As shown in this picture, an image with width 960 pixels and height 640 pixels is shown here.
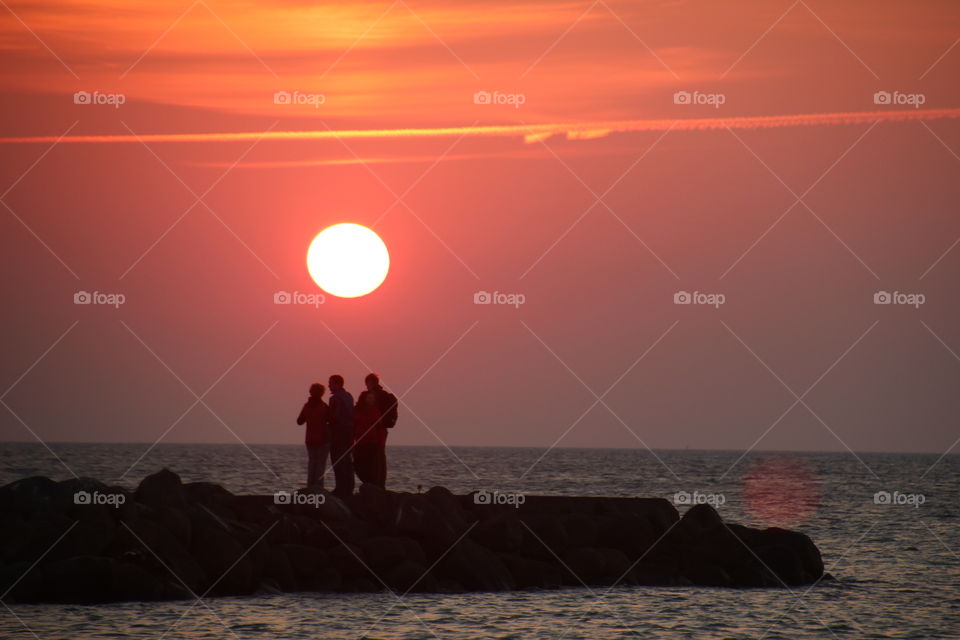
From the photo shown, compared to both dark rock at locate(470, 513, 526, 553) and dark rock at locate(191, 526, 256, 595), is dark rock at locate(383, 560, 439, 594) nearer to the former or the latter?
dark rock at locate(470, 513, 526, 553)

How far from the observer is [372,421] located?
21.6 metres

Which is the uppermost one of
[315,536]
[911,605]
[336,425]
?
[336,425]

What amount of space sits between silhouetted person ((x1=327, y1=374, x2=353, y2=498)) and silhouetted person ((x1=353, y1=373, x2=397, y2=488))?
6.0 inches

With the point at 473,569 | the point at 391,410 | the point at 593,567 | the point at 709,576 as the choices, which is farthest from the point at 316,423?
the point at 709,576

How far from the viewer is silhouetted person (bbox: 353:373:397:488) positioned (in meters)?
21.4

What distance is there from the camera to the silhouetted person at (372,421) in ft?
70.3

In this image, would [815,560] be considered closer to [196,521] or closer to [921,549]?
[921,549]

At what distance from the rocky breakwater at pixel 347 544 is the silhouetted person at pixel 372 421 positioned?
0.61 metres

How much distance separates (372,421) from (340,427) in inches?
20.5

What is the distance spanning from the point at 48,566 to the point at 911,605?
14468 mm

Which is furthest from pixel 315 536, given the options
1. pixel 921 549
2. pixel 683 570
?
pixel 921 549

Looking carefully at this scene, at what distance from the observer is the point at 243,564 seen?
66.6 feet

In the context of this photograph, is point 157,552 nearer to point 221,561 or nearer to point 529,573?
point 221,561

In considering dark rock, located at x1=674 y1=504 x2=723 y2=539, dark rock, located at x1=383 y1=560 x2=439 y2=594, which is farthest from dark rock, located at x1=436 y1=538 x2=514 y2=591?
dark rock, located at x1=674 y1=504 x2=723 y2=539
